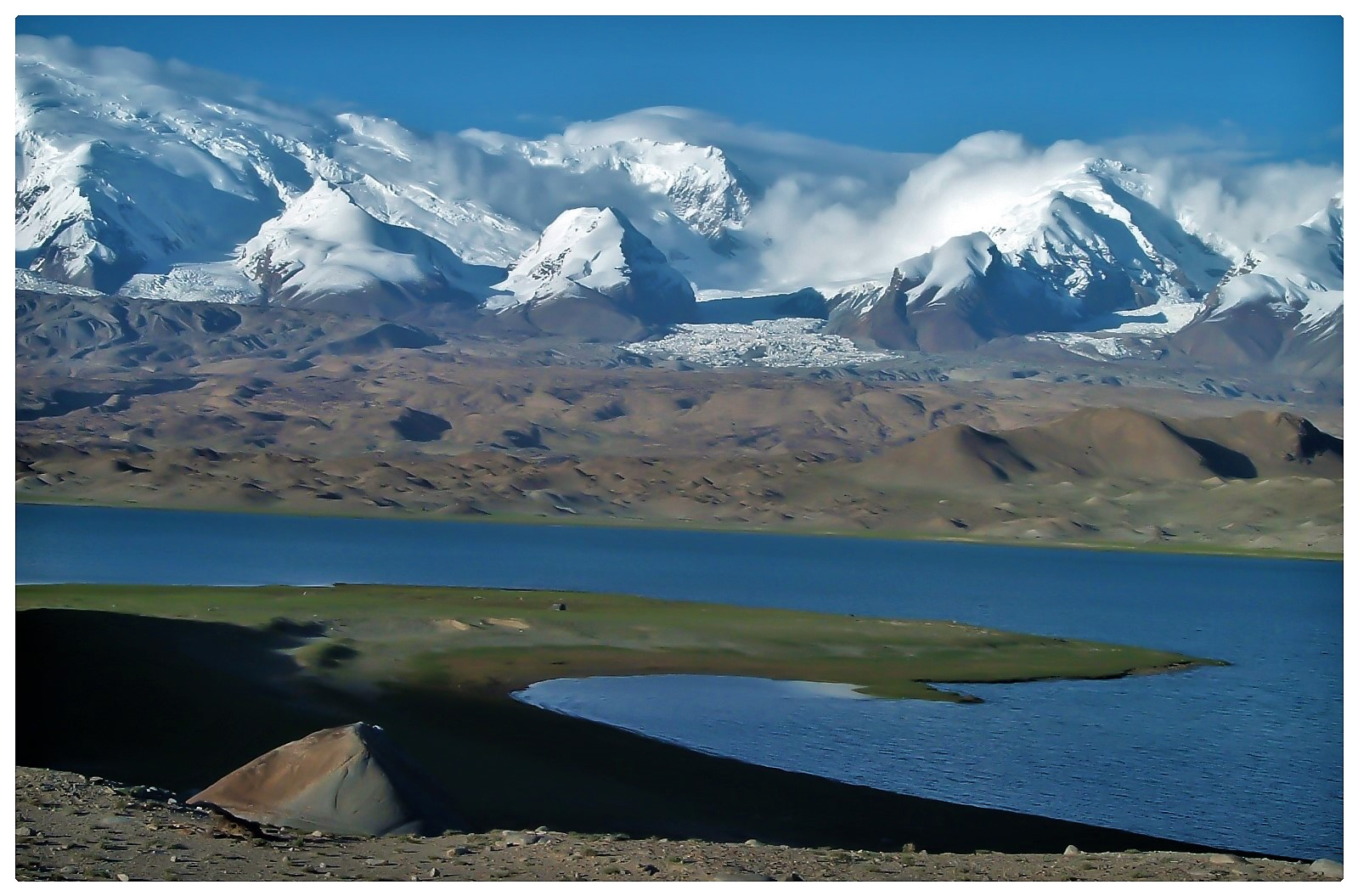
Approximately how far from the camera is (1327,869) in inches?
1109

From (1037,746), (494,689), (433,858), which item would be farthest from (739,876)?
(494,689)

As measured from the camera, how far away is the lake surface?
44.7m

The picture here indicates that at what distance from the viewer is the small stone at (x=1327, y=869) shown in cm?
2780

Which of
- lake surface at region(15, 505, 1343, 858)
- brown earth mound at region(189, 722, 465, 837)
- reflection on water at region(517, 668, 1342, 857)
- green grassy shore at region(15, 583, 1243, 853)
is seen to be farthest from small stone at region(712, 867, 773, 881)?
lake surface at region(15, 505, 1343, 858)

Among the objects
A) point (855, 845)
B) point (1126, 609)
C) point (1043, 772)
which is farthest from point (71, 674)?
point (1126, 609)

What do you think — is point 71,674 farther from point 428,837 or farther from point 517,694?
point 428,837

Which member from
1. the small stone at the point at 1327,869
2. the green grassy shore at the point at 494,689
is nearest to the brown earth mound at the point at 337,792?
the green grassy shore at the point at 494,689

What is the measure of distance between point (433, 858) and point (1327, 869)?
14549 mm

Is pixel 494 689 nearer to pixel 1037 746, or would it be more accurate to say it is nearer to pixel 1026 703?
pixel 1037 746

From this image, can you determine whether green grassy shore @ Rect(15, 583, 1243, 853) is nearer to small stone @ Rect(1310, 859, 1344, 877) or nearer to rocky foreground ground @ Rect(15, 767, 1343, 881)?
rocky foreground ground @ Rect(15, 767, 1343, 881)

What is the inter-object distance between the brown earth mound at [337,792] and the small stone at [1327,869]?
15.8 metres

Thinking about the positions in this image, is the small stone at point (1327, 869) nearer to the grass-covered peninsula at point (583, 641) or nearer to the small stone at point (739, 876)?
the small stone at point (739, 876)

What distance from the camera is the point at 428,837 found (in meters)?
31.6

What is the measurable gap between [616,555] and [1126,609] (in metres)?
63.8
